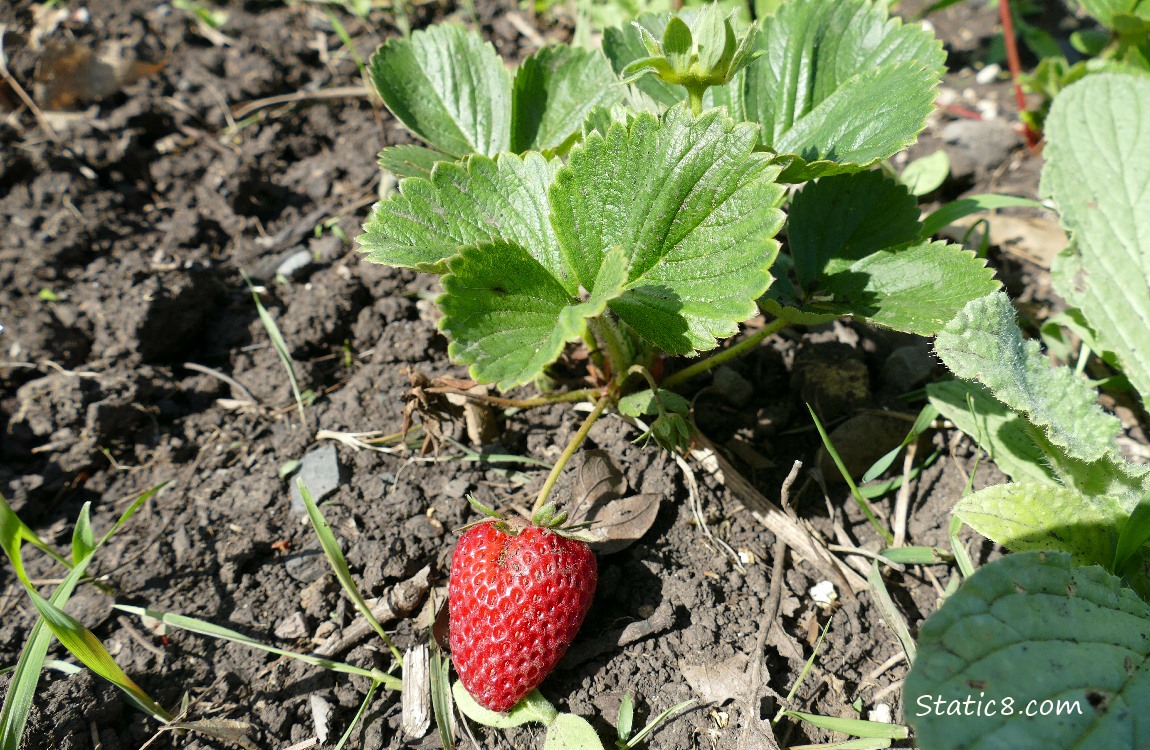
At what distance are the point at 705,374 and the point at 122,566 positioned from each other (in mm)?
1580

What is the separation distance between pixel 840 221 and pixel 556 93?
811mm

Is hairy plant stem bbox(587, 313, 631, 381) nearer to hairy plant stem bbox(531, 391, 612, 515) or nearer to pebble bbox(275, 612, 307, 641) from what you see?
hairy plant stem bbox(531, 391, 612, 515)

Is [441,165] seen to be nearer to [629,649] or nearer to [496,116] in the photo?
[496,116]

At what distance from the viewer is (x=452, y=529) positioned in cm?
196

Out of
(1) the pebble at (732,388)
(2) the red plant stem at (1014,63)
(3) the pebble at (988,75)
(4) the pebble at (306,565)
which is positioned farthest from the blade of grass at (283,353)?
(3) the pebble at (988,75)

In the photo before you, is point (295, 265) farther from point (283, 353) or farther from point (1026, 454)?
point (1026, 454)

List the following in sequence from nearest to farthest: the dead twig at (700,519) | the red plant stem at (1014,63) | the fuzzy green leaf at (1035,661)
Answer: the fuzzy green leaf at (1035,661) < the dead twig at (700,519) < the red plant stem at (1014,63)

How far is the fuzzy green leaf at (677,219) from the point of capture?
1497 mm

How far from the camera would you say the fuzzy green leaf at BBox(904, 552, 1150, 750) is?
1.24 metres

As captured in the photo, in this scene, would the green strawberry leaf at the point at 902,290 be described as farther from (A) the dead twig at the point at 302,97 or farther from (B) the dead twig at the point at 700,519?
(A) the dead twig at the point at 302,97

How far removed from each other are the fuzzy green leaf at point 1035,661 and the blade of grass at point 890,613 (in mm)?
355

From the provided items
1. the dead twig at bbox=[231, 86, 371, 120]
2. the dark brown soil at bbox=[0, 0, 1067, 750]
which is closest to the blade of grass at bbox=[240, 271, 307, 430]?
the dark brown soil at bbox=[0, 0, 1067, 750]

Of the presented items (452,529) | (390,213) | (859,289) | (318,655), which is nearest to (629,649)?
(452,529)

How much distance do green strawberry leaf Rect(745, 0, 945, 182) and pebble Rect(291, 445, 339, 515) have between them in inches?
53.2
